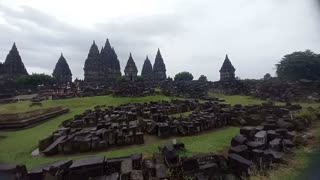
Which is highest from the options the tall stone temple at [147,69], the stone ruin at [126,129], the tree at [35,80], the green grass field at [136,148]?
the tall stone temple at [147,69]

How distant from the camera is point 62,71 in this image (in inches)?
1786

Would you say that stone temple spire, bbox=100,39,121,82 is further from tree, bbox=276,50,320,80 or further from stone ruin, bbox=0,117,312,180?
stone ruin, bbox=0,117,312,180

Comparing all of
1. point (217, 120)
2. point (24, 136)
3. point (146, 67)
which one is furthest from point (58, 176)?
point (146, 67)

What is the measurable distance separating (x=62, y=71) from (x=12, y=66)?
7.87 metres

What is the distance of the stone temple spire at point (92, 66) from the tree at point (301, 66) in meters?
28.5

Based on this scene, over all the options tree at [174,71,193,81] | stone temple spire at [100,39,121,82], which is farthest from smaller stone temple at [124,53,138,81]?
tree at [174,71,193,81]

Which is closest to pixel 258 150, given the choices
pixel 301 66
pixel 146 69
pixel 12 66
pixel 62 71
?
pixel 301 66

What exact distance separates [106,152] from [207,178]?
3495mm

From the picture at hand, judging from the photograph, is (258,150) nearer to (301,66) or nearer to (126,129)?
(126,129)

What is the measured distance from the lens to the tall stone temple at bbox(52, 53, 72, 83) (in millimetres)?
45219

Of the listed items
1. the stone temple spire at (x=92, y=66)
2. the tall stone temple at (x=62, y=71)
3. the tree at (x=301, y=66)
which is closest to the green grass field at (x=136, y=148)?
A: the tree at (x=301, y=66)

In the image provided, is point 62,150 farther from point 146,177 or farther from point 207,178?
point 207,178

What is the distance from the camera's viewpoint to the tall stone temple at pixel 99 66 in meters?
42.1

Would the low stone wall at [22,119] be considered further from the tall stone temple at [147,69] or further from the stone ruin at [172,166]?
the tall stone temple at [147,69]
